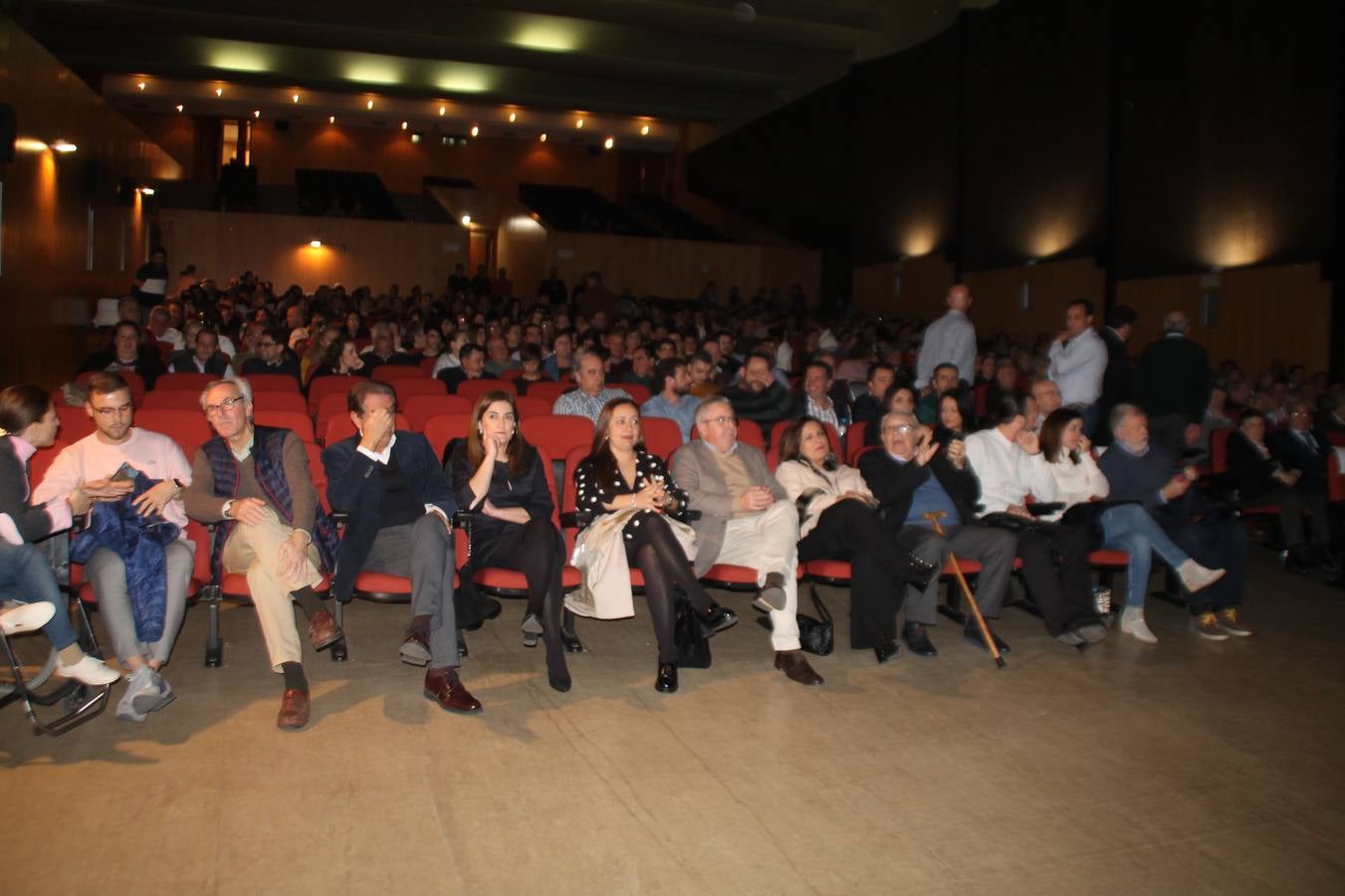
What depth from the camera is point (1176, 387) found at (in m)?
6.30

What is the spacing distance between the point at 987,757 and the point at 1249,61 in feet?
32.0

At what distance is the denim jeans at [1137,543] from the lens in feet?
15.9

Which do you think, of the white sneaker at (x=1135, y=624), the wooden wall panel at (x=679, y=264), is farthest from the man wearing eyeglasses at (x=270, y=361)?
the wooden wall panel at (x=679, y=264)

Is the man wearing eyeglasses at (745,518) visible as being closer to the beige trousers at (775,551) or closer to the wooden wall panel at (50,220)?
the beige trousers at (775,551)

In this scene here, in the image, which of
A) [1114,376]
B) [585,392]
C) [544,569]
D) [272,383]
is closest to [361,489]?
[544,569]

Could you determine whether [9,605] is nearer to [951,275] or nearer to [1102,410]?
[1102,410]

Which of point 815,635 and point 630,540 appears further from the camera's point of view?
point 815,635

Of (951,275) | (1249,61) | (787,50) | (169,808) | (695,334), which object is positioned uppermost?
(787,50)

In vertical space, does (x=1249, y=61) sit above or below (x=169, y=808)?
above

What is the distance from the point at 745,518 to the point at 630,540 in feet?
1.75

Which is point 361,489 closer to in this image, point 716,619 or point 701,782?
point 716,619

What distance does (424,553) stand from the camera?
3777 mm

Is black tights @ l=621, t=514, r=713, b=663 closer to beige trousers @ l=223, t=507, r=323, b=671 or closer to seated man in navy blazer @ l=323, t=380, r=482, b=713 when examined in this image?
seated man in navy blazer @ l=323, t=380, r=482, b=713

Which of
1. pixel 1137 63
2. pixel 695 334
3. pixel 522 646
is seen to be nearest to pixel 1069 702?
pixel 522 646
